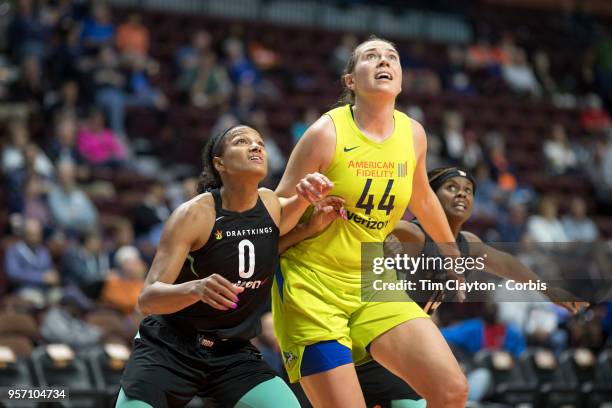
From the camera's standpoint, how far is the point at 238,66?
50.5 feet

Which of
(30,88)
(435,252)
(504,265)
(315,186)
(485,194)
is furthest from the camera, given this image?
(485,194)

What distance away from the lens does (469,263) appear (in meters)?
5.51

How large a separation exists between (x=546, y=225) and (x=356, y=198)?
9.86m

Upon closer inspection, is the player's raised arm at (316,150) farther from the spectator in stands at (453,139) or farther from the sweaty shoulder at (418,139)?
the spectator in stands at (453,139)

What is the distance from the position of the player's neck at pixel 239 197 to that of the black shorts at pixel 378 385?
141 cm

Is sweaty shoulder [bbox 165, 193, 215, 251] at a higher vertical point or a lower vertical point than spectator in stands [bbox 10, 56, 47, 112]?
lower

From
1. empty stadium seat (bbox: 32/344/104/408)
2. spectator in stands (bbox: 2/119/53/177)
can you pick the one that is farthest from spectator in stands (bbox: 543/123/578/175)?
empty stadium seat (bbox: 32/344/104/408)

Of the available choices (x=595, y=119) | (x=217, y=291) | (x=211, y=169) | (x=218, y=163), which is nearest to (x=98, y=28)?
(x=595, y=119)

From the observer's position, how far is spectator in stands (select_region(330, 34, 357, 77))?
650 inches

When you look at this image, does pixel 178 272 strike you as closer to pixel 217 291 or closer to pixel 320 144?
pixel 217 291

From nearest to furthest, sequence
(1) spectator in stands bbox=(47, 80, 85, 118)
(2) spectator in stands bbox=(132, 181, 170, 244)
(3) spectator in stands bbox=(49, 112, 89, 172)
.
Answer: (2) spectator in stands bbox=(132, 181, 170, 244)
(3) spectator in stands bbox=(49, 112, 89, 172)
(1) spectator in stands bbox=(47, 80, 85, 118)

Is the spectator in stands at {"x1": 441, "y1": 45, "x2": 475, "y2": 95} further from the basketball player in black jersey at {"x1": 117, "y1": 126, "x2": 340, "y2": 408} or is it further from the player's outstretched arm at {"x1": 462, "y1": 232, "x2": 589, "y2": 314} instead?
the basketball player in black jersey at {"x1": 117, "y1": 126, "x2": 340, "y2": 408}

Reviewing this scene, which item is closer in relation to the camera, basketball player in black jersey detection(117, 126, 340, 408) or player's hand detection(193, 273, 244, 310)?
player's hand detection(193, 273, 244, 310)

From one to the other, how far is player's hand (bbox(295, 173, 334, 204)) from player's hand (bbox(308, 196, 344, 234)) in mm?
243
